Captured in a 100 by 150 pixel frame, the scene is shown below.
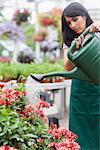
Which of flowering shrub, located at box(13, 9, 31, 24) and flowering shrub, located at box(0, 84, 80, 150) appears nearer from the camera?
flowering shrub, located at box(0, 84, 80, 150)

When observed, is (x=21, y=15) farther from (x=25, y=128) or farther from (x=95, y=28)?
(x=25, y=128)

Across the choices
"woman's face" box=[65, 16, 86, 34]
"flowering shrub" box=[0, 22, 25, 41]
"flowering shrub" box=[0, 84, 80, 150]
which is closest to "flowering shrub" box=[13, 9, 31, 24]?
"flowering shrub" box=[0, 22, 25, 41]

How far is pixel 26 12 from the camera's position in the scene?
19.1 feet

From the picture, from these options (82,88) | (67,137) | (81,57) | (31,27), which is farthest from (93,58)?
(31,27)

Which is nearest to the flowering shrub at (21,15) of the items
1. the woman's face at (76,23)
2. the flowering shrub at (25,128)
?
the woman's face at (76,23)

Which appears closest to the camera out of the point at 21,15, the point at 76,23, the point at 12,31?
the point at 76,23

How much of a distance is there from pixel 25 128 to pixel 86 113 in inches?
35.5

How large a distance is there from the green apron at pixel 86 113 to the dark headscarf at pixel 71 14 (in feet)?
0.80

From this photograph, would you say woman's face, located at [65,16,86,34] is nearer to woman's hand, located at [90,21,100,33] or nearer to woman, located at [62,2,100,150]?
woman, located at [62,2,100,150]

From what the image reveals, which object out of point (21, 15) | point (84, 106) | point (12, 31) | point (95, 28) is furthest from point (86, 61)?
point (21, 15)

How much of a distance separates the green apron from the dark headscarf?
0.80ft

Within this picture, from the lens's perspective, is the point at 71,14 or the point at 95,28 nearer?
the point at 95,28

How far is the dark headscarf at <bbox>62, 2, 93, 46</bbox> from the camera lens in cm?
199

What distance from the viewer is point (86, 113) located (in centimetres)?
217
